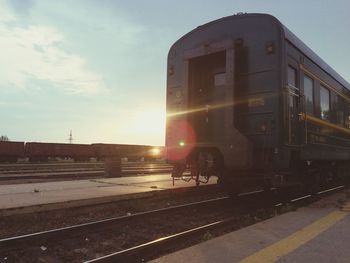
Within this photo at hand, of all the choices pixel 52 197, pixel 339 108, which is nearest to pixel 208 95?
pixel 52 197

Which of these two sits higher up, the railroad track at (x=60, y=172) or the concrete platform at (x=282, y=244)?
the railroad track at (x=60, y=172)

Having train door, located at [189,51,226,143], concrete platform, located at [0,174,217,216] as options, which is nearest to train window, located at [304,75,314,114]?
train door, located at [189,51,226,143]

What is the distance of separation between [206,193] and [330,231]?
6.40m

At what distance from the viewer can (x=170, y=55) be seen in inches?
428

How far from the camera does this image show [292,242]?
19.6 ft

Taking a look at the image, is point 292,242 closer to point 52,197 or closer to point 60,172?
point 52,197

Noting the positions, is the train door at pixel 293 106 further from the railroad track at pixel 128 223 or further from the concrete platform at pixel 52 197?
the concrete platform at pixel 52 197

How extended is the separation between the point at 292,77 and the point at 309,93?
46.9 inches

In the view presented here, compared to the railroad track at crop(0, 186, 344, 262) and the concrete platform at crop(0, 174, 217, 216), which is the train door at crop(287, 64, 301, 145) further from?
the concrete platform at crop(0, 174, 217, 216)

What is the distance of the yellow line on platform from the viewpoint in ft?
17.0

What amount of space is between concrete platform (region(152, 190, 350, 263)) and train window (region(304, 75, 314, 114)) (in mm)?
3037

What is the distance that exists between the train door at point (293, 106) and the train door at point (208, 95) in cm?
143

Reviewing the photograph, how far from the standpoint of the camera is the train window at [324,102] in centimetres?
1122

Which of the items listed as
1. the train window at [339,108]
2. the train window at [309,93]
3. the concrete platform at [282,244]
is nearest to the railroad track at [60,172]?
the train window at [339,108]
